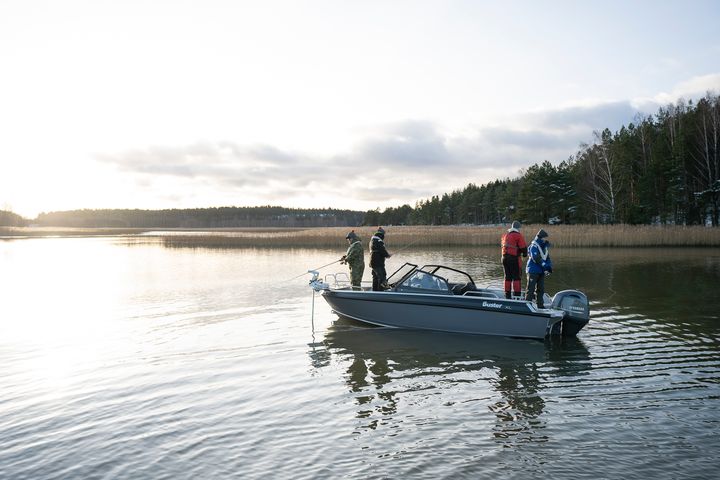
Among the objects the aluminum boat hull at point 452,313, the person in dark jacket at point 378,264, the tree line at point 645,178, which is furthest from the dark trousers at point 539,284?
the tree line at point 645,178

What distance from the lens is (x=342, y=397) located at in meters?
7.53

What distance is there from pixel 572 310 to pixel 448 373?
3.62 meters

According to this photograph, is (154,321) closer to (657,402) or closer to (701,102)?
(657,402)

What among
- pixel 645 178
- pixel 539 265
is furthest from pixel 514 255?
pixel 645 178

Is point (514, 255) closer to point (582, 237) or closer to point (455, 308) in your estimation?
point (455, 308)

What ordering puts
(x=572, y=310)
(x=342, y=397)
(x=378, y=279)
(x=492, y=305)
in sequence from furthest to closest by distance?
(x=378, y=279) → (x=492, y=305) → (x=572, y=310) → (x=342, y=397)

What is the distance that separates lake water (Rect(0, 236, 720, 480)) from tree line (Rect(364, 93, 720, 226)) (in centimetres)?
3801

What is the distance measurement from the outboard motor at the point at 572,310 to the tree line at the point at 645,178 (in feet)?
129

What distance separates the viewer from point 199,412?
690cm

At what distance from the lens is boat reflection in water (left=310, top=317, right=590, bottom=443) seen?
666 centimetres

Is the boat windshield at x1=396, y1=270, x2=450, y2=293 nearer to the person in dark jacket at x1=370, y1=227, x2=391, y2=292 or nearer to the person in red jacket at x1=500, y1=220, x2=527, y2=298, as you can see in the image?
the person in dark jacket at x1=370, y1=227, x2=391, y2=292

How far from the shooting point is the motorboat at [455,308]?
10695 mm

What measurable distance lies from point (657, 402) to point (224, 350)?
7267 millimetres

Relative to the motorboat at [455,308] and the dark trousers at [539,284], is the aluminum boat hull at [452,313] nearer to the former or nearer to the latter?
the motorboat at [455,308]
